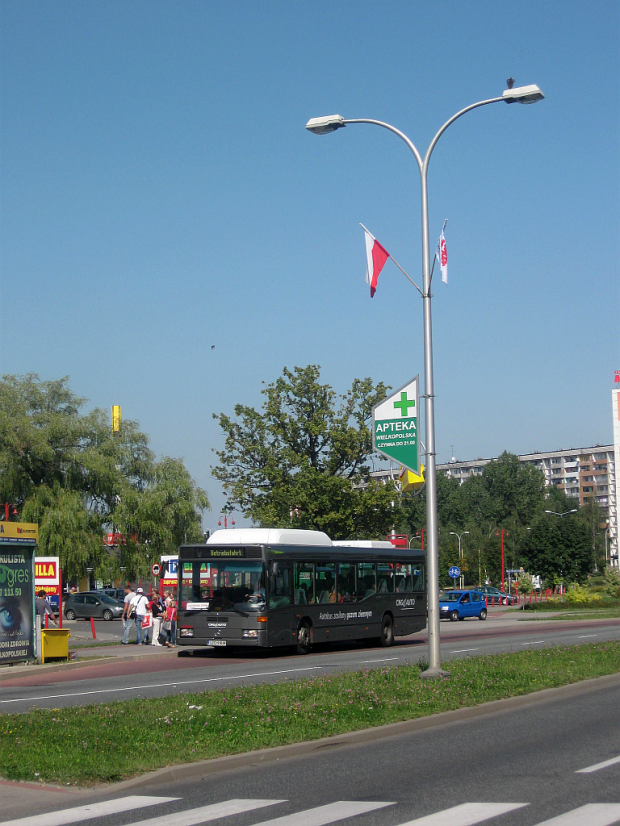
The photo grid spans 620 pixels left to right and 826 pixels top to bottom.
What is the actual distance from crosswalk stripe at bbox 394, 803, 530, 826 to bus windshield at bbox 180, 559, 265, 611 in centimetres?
1622

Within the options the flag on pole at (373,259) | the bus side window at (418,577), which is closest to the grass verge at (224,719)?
the flag on pole at (373,259)

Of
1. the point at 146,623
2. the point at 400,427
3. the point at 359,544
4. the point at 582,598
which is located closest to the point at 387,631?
the point at 359,544

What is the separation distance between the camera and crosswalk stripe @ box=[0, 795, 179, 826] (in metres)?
6.47

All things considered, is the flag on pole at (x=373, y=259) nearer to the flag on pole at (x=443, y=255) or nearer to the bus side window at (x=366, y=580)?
the flag on pole at (x=443, y=255)

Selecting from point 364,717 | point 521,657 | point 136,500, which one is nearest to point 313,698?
point 364,717

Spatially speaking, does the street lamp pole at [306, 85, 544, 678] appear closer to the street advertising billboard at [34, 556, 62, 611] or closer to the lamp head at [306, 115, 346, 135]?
the lamp head at [306, 115, 346, 135]

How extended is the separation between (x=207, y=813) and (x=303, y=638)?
58.1 feet

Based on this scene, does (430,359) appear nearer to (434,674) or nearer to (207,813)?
(434,674)

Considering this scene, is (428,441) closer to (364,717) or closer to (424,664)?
(424,664)

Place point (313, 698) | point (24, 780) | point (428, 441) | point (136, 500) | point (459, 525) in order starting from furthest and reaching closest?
1. point (459, 525)
2. point (136, 500)
3. point (428, 441)
4. point (313, 698)
5. point (24, 780)

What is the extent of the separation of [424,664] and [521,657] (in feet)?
11.1

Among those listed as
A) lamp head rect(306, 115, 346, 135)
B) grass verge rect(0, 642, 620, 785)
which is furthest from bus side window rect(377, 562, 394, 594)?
lamp head rect(306, 115, 346, 135)

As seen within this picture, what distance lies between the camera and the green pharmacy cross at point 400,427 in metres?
15.1

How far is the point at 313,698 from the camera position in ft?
39.4
